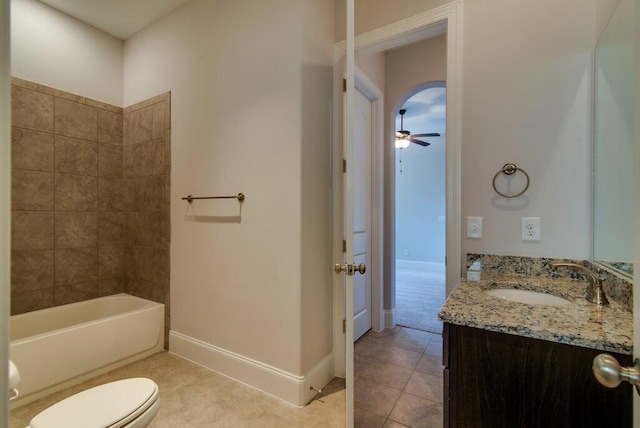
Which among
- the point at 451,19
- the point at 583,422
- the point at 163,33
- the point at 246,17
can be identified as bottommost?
the point at 583,422

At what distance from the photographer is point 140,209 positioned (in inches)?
102

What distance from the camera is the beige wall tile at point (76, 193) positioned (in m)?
2.33

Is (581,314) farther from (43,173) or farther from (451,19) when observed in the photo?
(43,173)

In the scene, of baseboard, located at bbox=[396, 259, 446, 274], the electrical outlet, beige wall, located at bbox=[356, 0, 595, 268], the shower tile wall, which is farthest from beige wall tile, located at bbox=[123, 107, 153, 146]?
baseboard, located at bbox=[396, 259, 446, 274]

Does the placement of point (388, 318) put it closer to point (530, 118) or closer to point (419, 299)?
point (419, 299)

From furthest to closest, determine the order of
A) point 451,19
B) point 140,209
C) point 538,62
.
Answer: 1. point 140,209
2. point 451,19
3. point 538,62

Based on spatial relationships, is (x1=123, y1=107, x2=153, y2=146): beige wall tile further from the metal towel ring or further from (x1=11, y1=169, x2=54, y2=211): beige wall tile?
the metal towel ring

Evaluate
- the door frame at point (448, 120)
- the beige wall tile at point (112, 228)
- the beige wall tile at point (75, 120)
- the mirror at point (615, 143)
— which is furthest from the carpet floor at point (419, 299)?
the beige wall tile at point (75, 120)

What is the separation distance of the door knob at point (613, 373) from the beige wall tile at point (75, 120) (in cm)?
328

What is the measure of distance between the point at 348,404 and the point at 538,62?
184 cm

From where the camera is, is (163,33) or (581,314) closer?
(581,314)

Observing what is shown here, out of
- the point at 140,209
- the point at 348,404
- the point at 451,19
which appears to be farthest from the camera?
the point at 140,209

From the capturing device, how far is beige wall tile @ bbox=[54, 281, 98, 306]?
2.33 metres

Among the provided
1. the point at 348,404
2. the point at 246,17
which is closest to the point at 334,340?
the point at 348,404
